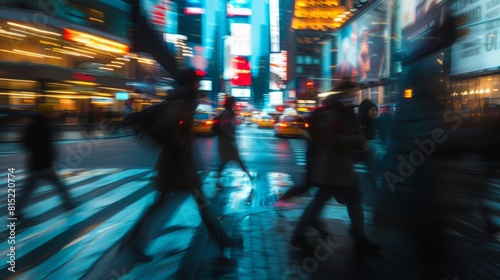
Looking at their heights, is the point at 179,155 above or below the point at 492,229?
above

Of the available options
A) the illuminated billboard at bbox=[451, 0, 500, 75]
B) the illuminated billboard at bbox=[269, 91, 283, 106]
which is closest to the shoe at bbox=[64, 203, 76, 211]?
the illuminated billboard at bbox=[451, 0, 500, 75]

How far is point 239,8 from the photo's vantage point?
7500cm

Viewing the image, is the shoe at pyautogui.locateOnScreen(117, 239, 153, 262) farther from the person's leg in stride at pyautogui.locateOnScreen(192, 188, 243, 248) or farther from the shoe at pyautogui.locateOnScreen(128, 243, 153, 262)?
the person's leg in stride at pyautogui.locateOnScreen(192, 188, 243, 248)

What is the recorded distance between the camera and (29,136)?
602 centimetres

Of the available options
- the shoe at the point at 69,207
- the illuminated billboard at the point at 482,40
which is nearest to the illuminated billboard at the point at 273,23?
the illuminated billboard at the point at 482,40

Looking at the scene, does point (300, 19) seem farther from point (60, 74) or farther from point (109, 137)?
point (109, 137)

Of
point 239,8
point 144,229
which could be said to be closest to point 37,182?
point 144,229

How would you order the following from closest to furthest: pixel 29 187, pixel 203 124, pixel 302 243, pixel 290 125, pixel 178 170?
pixel 178 170
pixel 302 243
pixel 29 187
pixel 290 125
pixel 203 124

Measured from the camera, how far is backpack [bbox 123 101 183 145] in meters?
4.07

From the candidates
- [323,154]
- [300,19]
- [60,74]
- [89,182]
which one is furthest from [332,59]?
[300,19]

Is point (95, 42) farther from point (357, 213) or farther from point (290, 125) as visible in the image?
point (357, 213)

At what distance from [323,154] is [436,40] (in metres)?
1.49

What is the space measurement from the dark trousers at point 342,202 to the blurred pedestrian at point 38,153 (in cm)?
389

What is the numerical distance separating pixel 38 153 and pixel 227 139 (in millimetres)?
3406
